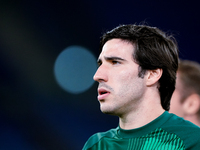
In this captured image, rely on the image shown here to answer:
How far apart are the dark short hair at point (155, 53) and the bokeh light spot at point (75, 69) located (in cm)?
473

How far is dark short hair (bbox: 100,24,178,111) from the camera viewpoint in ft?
6.64

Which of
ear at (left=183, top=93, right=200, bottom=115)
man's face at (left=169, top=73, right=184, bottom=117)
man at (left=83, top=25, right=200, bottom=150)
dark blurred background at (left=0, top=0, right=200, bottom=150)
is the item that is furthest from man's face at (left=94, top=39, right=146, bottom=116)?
dark blurred background at (left=0, top=0, right=200, bottom=150)

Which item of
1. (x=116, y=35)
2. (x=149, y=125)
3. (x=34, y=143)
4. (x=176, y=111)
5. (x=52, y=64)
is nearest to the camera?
(x=149, y=125)

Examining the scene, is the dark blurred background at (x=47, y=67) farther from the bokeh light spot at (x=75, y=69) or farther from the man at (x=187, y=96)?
the man at (x=187, y=96)

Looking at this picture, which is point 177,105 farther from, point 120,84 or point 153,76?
point 120,84

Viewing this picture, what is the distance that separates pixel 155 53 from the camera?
2080mm

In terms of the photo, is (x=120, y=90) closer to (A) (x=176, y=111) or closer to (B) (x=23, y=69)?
(A) (x=176, y=111)

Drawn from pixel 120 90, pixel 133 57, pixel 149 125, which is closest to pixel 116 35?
pixel 133 57

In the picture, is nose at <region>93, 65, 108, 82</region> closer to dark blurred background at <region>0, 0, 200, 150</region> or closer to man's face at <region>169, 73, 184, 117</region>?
man's face at <region>169, 73, 184, 117</region>

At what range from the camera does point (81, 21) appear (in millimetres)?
7035

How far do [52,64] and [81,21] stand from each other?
4.68ft

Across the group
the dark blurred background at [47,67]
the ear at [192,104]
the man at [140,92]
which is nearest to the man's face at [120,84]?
the man at [140,92]

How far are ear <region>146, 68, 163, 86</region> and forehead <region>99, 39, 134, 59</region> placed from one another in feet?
0.68

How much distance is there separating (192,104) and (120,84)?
1.68m
